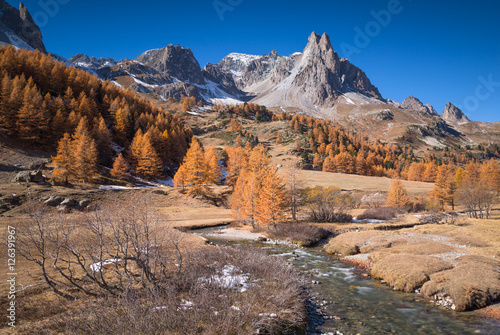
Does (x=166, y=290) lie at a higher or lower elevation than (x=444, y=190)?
lower

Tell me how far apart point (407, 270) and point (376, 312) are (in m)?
5.47

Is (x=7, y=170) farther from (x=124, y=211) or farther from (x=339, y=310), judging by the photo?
(x=339, y=310)

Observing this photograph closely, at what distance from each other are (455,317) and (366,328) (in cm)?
466

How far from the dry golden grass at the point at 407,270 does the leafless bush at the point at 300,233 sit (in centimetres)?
1176

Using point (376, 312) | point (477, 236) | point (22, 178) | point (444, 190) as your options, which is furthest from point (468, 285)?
point (444, 190)

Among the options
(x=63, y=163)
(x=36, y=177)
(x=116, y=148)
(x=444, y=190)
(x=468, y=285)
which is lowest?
(x=36, y=177)

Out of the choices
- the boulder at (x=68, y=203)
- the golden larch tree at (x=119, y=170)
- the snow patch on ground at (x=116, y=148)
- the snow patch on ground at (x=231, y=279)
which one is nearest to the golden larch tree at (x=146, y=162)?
the golden larch tree at (x=119, y=170)

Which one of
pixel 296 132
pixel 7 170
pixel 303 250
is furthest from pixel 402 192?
pixel 296 132

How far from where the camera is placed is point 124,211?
38.0 feet

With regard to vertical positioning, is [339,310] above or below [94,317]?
below

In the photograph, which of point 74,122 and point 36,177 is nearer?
point 36,177

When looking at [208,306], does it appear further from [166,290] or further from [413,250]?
[413,250]

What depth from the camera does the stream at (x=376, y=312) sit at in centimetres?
1048

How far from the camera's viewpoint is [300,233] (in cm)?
3114
